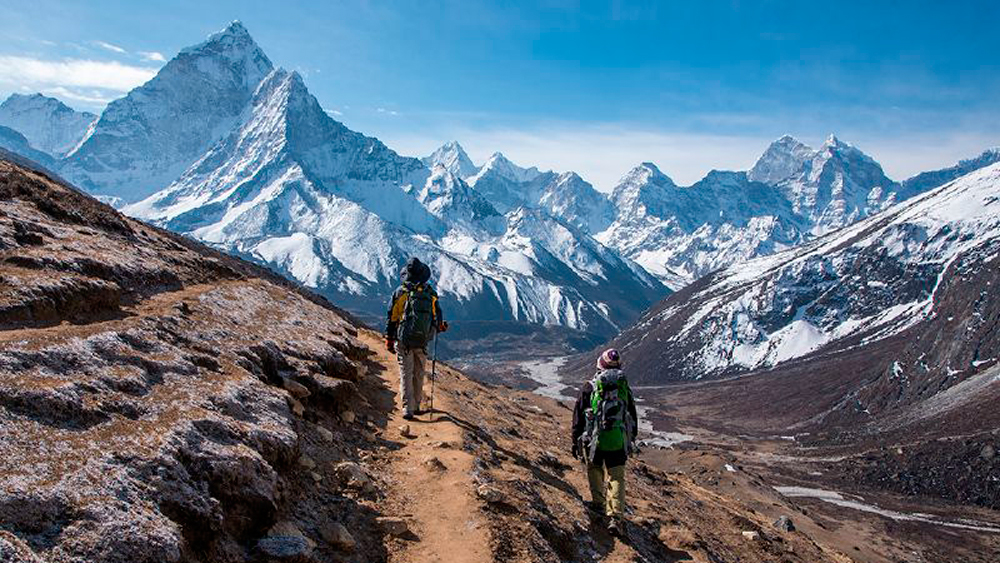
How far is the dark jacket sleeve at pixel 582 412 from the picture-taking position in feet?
48.9

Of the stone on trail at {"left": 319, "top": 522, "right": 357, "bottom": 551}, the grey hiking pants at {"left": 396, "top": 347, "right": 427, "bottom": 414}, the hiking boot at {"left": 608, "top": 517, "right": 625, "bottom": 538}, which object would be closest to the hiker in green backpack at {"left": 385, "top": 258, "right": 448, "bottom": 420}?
the grey hiking pants at {"left": 396, "top": 347, "right": 427, "bottom": 414}

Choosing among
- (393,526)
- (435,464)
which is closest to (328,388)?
(435,464)

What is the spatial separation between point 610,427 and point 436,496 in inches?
159

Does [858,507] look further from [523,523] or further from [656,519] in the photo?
[523,523]

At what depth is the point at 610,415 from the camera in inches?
567

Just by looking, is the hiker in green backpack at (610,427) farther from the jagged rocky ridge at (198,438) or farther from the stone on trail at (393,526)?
the stone on trail at (393,526)

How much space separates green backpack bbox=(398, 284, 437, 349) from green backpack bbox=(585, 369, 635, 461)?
18.8ft

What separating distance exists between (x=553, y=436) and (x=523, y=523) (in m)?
16.6

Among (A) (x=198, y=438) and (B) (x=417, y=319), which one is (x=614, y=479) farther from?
(A) (x=198, y=438)

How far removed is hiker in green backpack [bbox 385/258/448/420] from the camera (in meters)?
18.3

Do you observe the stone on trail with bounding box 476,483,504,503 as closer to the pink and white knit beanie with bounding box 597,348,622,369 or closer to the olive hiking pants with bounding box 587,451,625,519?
the olive hiking pants with bounding box 587,451,625,519

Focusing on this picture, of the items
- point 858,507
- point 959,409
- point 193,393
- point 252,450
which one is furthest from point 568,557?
point 959,409

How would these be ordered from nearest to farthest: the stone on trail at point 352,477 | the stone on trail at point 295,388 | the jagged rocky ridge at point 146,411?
the jagged rocky ridge at point 146,411 < the stone on trail at point 352,477 < the stone on trail at point 295,388

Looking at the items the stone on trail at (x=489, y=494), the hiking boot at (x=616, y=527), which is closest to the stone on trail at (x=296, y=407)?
the stone on trail at (x=489, y=494)
